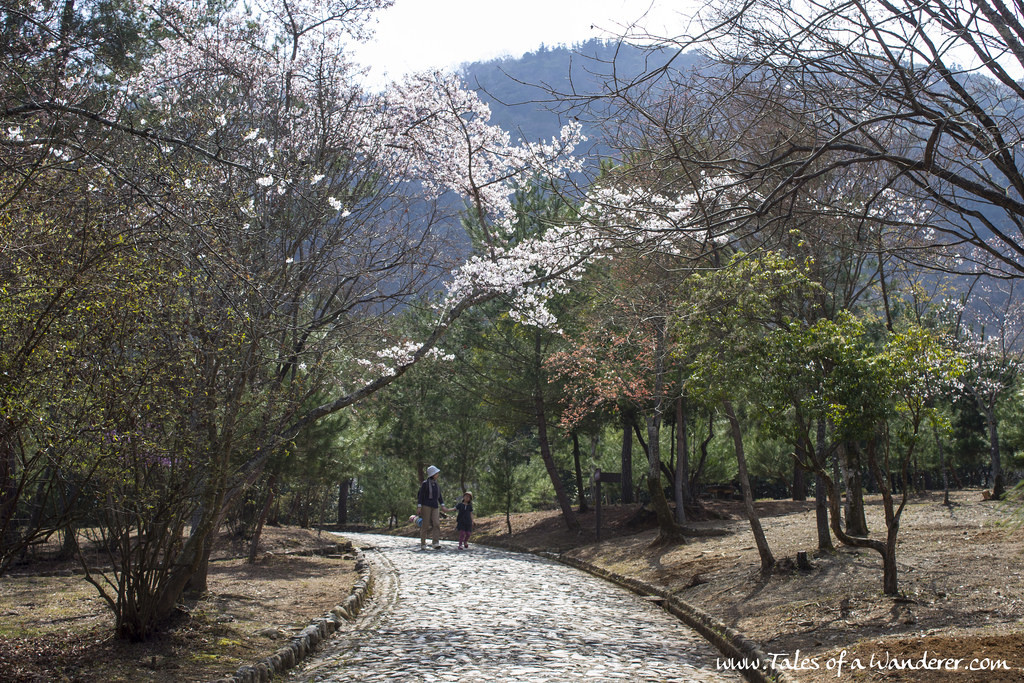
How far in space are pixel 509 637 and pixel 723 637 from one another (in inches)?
84.4

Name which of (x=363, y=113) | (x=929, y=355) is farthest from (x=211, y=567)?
(x=929, y=355)

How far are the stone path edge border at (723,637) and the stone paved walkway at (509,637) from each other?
0.46ft

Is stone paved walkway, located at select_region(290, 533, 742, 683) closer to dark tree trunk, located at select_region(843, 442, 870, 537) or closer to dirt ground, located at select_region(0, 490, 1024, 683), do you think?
dirt ground, located at select_region(0, 490, 1024, 683)

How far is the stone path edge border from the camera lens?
5.99m

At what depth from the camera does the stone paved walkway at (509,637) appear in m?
6.11

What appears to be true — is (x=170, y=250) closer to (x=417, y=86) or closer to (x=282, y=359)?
(x=282, y=359)

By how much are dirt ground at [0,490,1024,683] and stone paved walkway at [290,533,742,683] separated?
624 mm

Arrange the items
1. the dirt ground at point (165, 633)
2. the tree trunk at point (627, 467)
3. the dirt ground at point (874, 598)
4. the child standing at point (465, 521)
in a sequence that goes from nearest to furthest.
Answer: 1. the dirt ground at point (874, 598)
2. the dirt ground at point (165, 633)
3. the child standing at point (465, 521)
4. the tree trunk at point (627, 467)

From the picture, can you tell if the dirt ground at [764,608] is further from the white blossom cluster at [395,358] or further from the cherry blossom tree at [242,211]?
the white blossom cluster at [395,358]

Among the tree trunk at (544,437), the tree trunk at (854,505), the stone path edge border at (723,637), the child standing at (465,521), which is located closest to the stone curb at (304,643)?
the stone path edge border at (723,637)

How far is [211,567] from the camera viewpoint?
14.0m

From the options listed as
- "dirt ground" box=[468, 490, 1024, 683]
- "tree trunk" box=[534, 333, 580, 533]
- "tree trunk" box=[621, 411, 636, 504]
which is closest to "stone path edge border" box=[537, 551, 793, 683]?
"dirt ground" box=[468, 490, 1024, 683]

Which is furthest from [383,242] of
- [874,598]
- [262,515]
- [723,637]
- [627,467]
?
[627,467]

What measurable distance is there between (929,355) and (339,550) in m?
15.0
